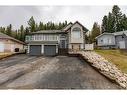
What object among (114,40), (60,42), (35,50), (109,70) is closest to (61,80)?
(109,70)

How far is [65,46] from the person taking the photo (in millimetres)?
40812

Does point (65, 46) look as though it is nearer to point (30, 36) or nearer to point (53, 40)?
point (53, 40)

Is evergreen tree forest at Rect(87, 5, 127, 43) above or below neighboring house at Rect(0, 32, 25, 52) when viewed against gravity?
above

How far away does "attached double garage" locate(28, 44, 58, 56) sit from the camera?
1558 inches

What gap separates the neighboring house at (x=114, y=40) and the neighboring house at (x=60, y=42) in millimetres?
11941

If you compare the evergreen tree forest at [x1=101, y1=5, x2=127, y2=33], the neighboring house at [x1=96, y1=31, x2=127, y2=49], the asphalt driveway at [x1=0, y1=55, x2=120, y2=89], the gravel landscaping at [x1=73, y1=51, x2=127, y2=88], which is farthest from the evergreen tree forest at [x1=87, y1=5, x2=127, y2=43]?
the asphalt driveway at [x1=0, y1=55, x2=120, y2=89]

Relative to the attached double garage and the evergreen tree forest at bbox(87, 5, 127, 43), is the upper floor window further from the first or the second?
the evergreen tree forest at bbox(87, 5, 127, 43)

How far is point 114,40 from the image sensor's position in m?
50.0

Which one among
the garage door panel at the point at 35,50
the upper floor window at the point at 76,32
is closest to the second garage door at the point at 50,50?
the garage door panel at the point at 35,50

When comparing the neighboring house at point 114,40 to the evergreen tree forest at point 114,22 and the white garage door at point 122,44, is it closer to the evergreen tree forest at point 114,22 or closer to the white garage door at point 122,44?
the white garage door at point 122,44

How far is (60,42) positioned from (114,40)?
16.2 m

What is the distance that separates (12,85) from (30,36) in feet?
90.9

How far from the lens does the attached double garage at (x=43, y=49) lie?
Result: 3956cm

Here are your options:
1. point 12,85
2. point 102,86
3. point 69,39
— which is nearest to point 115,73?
point 102,86
